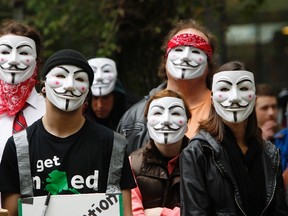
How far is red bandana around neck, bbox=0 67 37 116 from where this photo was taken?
7250 mm

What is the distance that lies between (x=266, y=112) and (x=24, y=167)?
13.1 feet

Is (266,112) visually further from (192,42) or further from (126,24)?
Result: (126,24)

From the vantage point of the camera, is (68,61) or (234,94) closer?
(68,61)

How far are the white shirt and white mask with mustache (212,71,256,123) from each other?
1.23m

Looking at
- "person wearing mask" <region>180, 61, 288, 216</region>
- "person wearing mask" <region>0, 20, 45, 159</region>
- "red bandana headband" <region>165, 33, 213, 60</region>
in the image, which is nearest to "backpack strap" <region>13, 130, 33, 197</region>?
"person wearing mask" <region>0, 20, 45, 159</region>

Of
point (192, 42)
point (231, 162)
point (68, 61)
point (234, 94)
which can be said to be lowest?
point (231, 162)

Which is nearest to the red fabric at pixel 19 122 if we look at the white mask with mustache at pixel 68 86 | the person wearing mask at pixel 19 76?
the person wearing mask at pixel 19 76

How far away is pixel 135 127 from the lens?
26.4 feet

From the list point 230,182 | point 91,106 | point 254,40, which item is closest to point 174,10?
point 91,106

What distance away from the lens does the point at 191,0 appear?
12742 millimetres

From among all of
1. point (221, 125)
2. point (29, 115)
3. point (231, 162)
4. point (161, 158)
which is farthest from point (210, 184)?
point (29, 115)

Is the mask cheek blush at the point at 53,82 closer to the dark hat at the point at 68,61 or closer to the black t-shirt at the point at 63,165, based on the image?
the dark hat at the point at 68,61

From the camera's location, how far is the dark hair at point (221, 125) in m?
6.85

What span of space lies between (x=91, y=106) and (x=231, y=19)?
331 inches
